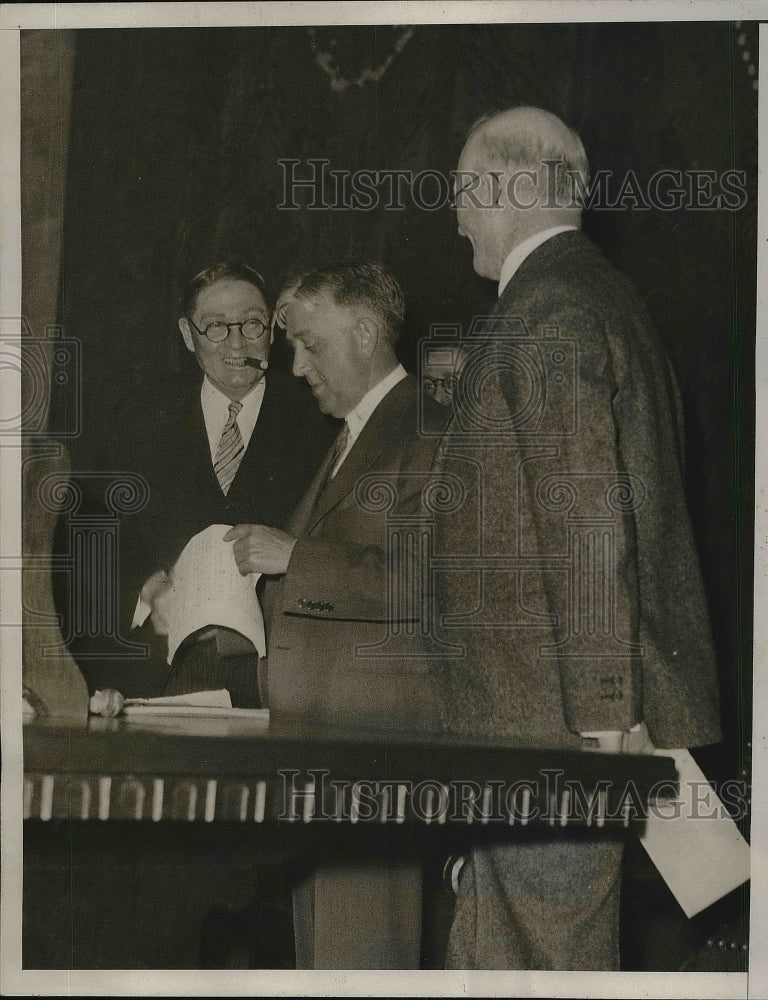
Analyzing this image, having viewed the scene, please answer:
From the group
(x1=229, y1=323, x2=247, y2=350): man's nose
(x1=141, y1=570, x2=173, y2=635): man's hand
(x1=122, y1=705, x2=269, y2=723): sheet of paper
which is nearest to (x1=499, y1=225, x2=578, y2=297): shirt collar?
(x1=229, y1=323, x2=247, y2=350): man's nose

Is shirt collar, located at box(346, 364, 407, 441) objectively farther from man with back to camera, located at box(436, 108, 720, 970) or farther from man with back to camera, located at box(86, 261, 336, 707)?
man with back to camera, located at box(436, 108, 720, 970)

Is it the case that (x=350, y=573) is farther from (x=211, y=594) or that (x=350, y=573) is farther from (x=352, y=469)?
(x=211, y=594)

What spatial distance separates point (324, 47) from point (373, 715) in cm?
206

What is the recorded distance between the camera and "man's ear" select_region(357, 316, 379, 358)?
310cm

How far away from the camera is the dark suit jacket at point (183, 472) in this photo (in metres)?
3.11

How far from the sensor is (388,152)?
3117mm

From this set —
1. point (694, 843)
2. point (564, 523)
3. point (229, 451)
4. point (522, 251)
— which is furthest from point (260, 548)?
point (694, 843)

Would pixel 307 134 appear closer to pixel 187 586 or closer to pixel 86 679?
pixel 187 586

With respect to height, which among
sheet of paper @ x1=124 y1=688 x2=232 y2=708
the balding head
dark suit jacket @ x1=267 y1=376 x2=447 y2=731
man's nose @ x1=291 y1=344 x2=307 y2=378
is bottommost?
sheet of paper @ x1=124 y1=688 x2=232 y2=708

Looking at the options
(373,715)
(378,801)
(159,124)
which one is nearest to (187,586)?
(373,715)

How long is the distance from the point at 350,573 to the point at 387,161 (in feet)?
4.18

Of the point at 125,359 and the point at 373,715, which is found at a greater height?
the point at 125,359

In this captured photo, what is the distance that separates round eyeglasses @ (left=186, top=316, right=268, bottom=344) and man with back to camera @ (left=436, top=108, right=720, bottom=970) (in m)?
0.65

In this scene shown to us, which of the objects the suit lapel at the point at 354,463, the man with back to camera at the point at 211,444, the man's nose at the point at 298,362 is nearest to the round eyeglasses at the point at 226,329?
the man with back to camera at the point at 211,444
